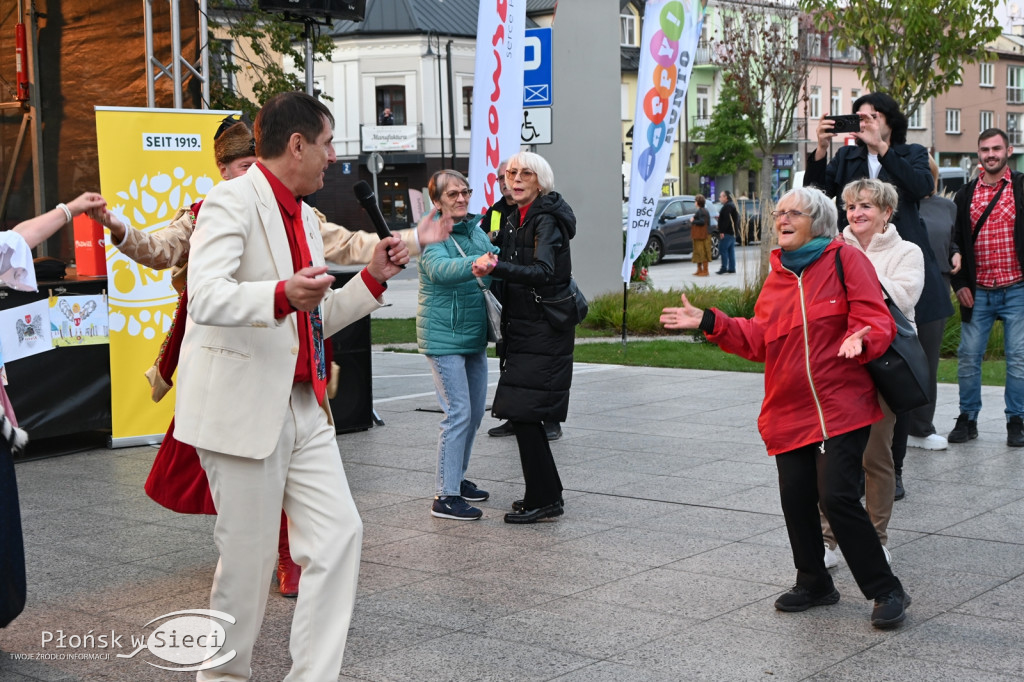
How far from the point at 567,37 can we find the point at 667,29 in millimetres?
6415

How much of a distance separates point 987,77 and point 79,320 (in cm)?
7550

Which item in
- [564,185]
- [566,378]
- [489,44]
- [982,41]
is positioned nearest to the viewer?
[566,378]

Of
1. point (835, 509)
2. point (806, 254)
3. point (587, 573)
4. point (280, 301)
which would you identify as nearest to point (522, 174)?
point (806, 254)

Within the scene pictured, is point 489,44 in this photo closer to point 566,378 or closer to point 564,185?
point 566,378

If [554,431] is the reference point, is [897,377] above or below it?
above

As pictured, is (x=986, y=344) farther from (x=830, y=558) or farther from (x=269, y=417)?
(x=269, y=417)

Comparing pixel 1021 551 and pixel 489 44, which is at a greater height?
pixel 489 44

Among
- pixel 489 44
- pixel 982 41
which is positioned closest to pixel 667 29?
pixel 489 44

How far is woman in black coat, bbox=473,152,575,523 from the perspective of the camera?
6395 millimetres

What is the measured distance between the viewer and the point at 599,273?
62.9ft

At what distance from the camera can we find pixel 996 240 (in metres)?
8.42

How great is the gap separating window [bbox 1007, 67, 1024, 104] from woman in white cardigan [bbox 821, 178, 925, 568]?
7791 cm

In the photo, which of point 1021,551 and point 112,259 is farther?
point 112,259


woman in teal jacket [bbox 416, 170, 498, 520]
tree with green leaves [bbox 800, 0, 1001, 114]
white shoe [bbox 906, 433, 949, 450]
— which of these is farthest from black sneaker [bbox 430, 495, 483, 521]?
tree with green leaves [bbox 800, 0, 1001, 114]
